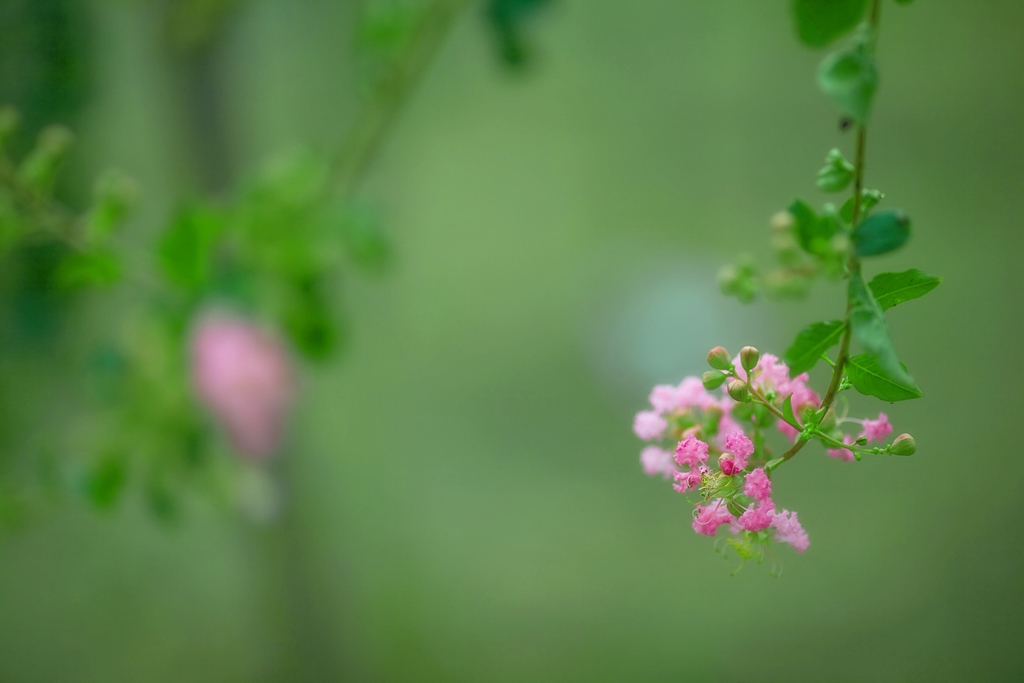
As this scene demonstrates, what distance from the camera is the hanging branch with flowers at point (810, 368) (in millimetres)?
248

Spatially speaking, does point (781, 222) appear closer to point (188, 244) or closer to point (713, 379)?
point (713, 379)

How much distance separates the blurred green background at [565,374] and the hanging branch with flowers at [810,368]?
75 cm

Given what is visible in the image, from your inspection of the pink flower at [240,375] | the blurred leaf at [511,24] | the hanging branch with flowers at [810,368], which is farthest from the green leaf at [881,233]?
the pink flower at [240,375]

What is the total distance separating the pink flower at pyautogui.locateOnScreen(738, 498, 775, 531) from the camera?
0.28m

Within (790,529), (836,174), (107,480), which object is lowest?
(790,529)

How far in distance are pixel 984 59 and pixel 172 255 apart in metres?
1.07

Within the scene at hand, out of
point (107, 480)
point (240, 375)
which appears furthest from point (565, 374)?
point (107, 480)

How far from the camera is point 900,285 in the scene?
11.3 inches

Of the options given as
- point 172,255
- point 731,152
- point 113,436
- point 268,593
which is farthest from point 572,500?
point 172,255

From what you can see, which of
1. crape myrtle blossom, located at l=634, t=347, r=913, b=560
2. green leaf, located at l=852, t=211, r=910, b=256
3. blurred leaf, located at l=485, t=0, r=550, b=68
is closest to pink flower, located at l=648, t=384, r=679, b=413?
crape myrtle blossom, located at l=634, t=347, r=913, b=560

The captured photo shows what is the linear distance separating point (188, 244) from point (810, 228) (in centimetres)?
47

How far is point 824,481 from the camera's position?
1.14m

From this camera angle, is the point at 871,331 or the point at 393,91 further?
the point at 393,91

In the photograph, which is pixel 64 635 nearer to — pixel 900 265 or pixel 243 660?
pixel 243 660
